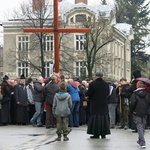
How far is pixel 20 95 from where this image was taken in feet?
73.8

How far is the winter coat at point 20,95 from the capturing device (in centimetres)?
2245

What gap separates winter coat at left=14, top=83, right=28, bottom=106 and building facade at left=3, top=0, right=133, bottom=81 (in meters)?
32.0

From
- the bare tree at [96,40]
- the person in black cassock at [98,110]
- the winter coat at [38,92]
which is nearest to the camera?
the person in black cassock at [98,110]

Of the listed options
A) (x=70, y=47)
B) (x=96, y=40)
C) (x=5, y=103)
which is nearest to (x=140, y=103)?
(x=5, y=103)

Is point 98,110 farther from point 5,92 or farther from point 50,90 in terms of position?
point 5,92

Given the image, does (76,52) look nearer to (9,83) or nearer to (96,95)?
(9,83)

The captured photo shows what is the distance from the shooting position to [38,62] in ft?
209

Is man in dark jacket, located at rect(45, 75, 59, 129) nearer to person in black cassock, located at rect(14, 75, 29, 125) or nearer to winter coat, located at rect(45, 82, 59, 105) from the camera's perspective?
winter coat, located at rect(45, 82, 59, 105)

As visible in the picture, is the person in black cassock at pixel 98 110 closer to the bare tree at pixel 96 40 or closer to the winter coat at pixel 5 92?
the winter coat at pixel 5 92

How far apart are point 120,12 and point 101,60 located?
27534 millimetres

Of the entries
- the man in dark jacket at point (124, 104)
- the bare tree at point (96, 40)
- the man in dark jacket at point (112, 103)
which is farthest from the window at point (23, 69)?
the man in dark jacket at point (124, 104)

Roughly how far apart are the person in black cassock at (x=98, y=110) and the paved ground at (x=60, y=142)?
0.30 m

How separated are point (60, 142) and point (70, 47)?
51142mm

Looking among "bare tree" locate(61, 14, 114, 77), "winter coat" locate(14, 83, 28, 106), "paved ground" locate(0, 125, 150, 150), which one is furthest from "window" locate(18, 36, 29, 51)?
"paved ground" locate(0, 125, 150, 150)
